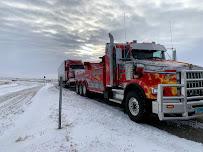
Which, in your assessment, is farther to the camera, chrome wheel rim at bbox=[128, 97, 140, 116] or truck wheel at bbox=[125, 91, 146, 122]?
chrome wheel rim at bbox=[128, 97, 140, 116]

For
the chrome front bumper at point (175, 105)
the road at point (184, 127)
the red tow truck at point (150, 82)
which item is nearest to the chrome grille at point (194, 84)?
the red tow truck at point (150, 82)

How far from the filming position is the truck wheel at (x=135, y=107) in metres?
9.98

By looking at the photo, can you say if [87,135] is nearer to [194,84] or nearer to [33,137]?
[33,137]

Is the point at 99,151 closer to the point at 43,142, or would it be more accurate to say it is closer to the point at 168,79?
the point at 43,142

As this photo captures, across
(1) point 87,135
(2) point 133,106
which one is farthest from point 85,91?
(1) point 87,135

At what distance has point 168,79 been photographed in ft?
31.2

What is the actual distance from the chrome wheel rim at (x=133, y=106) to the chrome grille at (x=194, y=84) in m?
1.78

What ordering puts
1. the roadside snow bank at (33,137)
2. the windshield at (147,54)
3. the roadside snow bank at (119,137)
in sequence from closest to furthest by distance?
the roadside snow bank at (119,137), the roadside snow bank at (33,137), the windshield at (147,54)

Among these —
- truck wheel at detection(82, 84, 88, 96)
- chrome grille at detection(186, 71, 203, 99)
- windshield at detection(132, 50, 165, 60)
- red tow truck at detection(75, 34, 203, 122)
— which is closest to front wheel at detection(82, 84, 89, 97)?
truck wheel at detection(82, 84, 88, 96)

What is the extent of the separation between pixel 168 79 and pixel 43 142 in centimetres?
429

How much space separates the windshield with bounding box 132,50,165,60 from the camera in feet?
39.7

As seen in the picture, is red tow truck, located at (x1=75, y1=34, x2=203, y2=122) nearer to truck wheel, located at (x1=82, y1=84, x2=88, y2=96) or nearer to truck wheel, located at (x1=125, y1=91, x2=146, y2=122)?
truck wheel, located at (x1=125, y1=91, x2=146, y2=122)

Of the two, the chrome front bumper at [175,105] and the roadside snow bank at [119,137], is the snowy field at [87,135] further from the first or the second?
the chrome front bumper at [175,105]

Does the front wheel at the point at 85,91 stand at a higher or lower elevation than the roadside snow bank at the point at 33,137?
higher
